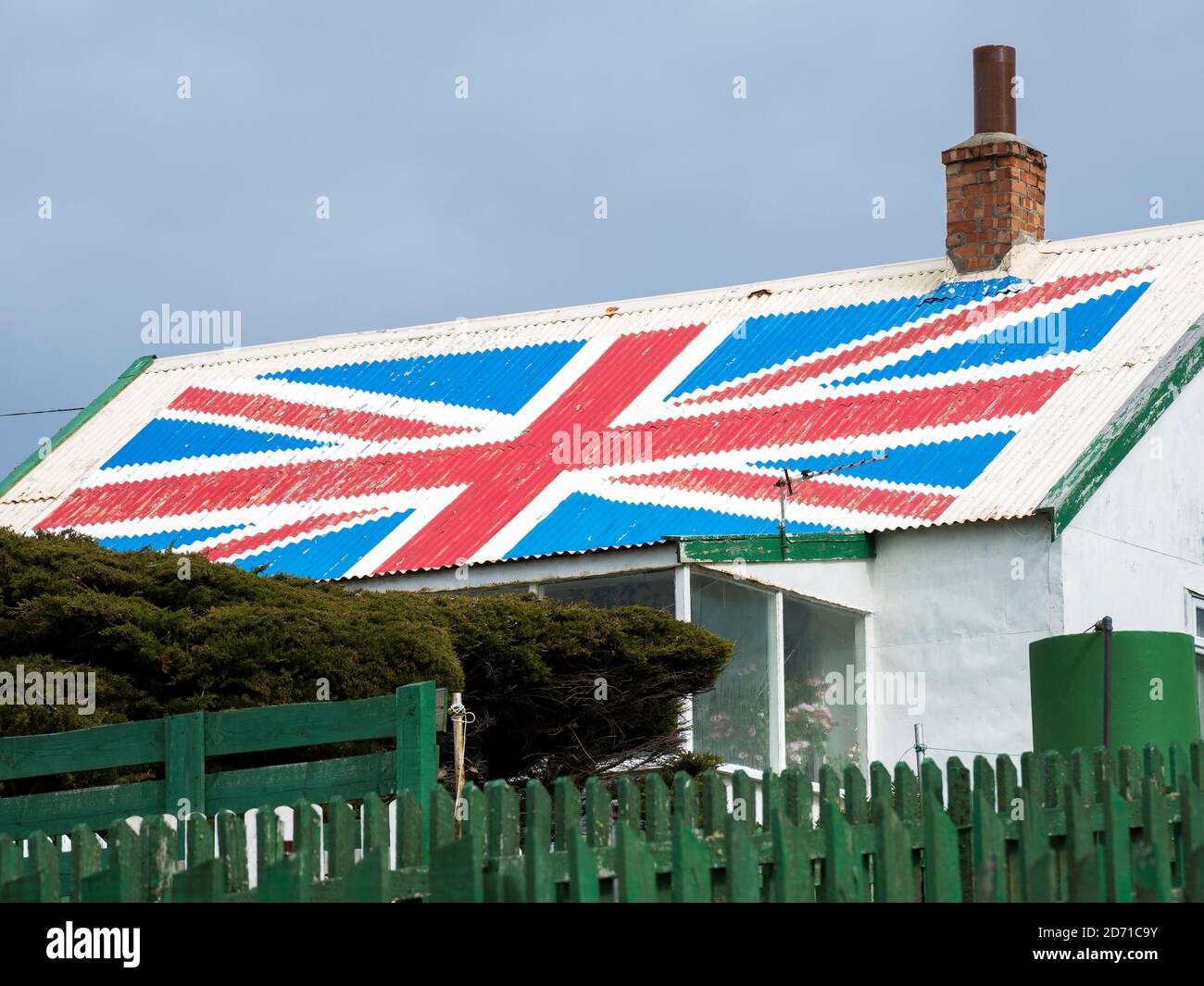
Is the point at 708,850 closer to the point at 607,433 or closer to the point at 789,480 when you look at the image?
the point at 789,480

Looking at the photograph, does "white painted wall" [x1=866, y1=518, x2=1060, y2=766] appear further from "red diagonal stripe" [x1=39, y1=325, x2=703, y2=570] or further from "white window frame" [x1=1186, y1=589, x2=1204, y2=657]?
"red diagonal stripe" [x1=39, y1=325, x2=703, y2=570]

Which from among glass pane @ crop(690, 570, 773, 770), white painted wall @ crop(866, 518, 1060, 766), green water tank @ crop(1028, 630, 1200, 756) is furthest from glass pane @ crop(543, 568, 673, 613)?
green water tank @ crop(1028, 630, 1200, 756)

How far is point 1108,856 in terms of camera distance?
6.52m

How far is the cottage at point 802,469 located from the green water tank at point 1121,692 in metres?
5.59

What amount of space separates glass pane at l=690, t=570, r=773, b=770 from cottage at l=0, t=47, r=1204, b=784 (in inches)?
1.0

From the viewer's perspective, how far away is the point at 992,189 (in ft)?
70.0

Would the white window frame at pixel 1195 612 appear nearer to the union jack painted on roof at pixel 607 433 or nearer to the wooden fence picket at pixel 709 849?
the union jack painted on roof at pixel 607 433

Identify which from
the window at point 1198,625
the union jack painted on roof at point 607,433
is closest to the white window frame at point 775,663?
the union jack painted on roof at point 607,433

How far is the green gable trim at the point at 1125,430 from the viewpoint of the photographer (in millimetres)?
16719

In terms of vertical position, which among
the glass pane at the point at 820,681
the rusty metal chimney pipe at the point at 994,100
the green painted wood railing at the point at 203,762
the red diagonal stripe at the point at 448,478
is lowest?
the green painted wood railing at the point at 203,762

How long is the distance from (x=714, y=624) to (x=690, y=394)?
473cm

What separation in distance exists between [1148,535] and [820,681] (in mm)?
3333
